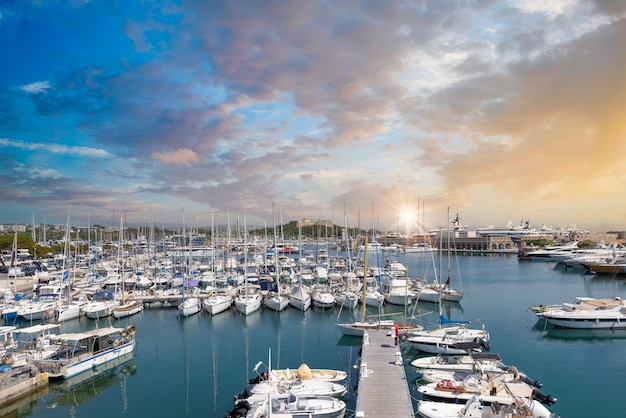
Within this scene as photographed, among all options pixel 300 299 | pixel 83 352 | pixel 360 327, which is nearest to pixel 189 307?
pixel 300 299

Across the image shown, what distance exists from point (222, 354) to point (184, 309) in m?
13.7

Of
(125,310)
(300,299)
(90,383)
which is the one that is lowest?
(90,383)

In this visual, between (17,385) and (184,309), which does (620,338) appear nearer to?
(184,309)

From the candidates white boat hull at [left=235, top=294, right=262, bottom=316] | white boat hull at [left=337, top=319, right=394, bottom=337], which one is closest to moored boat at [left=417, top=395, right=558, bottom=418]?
white boat hull at [left=337, top=319, right=394, bottom=337]

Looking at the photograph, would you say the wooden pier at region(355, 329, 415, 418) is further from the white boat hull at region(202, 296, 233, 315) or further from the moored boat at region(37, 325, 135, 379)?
the white boat hull at region(202, 296, 233, 315)

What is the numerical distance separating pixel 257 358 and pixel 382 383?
44.0ft

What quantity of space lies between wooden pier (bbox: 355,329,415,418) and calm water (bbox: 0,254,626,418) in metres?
2.02

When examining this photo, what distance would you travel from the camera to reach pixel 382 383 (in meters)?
22.2

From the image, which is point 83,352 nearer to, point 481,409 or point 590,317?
point 481,409

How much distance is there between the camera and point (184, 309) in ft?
152

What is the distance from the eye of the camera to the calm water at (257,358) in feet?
80.6

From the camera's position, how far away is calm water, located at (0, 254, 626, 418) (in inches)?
967

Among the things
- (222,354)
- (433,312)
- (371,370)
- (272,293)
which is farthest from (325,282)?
(371,370)

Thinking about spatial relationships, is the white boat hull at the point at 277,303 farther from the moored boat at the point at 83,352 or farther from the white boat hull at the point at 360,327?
the moored boat at the point at 83,352
